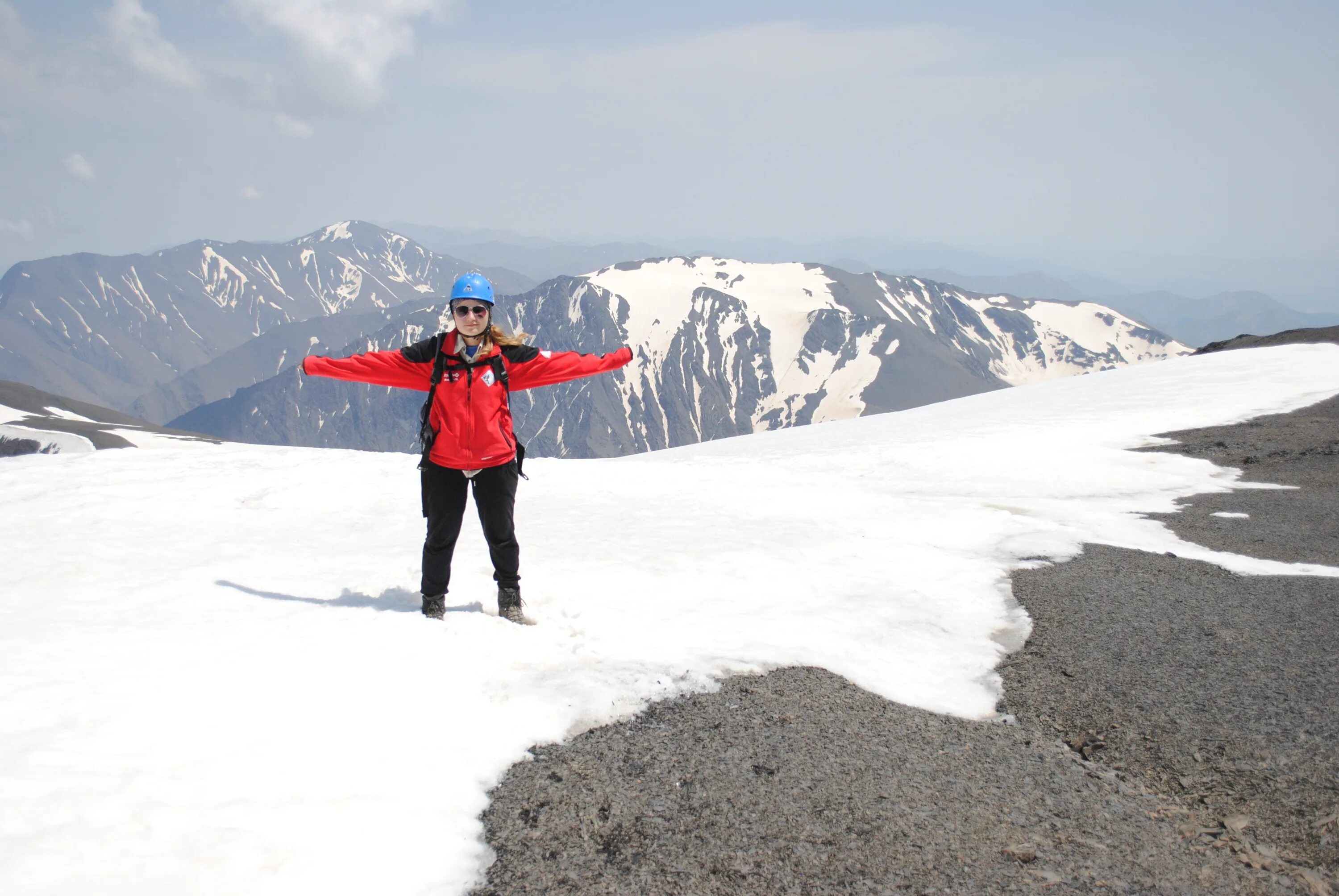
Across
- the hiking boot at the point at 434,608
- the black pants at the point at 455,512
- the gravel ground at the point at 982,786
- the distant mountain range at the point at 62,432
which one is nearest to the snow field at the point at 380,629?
the hiking boot at the point at 434,608

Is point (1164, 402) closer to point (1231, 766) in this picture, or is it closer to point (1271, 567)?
point (1271, 567)

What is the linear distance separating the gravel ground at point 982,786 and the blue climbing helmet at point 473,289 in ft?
13.5

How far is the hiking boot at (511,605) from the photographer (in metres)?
8.28

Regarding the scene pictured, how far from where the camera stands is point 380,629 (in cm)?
767

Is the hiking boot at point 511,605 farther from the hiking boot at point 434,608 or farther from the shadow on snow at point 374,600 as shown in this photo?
the hiking boot at point 434,608

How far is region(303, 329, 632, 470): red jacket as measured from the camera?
7.72 m

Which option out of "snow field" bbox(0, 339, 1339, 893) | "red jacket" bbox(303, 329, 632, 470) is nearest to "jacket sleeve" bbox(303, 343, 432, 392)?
"red jacket" bbox(303, 329, 632, 470)

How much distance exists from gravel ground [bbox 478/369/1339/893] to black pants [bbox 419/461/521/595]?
2.64m

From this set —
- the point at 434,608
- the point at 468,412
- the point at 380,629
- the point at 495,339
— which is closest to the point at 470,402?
the point at 468,412

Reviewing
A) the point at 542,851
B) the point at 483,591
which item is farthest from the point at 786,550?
the point at 542,851

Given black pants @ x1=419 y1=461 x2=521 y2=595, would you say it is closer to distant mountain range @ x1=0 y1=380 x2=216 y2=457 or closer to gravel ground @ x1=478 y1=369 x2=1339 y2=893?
gravel ground @ x1=478 y1=369 x2=1339 y2=893

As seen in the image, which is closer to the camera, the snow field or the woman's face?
the snow field

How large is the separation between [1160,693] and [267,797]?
23.3 feet

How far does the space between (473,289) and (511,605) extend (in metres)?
3.24
